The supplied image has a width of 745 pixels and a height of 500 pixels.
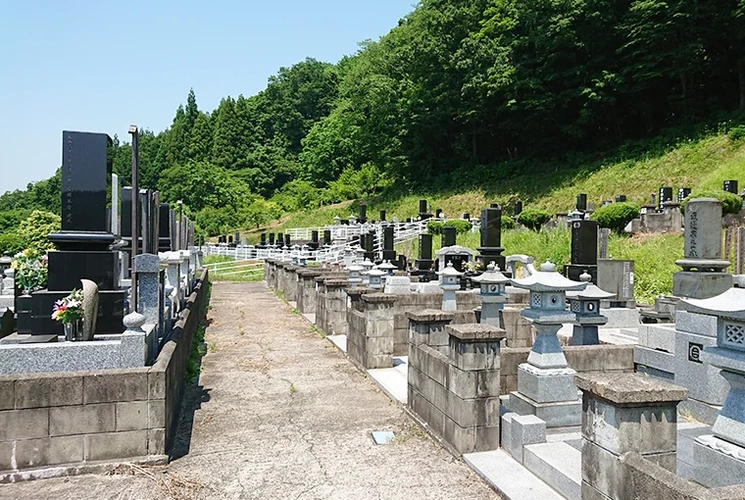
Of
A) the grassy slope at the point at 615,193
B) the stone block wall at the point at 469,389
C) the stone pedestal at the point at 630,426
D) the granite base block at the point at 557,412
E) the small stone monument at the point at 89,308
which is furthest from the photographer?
the grassy slope at the point at 615,193

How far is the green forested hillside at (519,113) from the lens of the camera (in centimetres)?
3436

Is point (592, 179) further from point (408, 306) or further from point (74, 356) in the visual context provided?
point (74, 356)

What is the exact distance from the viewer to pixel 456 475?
4836mm

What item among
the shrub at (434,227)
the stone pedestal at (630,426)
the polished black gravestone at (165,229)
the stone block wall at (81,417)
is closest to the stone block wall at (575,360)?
the stone pedestal at (630,426)

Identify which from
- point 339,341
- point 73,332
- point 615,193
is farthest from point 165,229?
point 615,193

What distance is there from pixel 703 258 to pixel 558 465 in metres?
5.84

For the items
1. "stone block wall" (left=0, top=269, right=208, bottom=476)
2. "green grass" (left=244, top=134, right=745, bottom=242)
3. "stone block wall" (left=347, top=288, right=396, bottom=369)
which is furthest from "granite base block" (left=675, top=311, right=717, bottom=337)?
"green grass" (left=244, top=134, right=745, bottom=242)

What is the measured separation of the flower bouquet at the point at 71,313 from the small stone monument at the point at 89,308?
15cm

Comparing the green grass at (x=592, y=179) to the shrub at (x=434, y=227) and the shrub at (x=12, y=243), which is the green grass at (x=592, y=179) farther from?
the shrub at (x=12, y=243)

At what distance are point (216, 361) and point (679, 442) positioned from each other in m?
7.59

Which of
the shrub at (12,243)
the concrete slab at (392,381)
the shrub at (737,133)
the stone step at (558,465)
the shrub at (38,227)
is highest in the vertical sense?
the shrub at (737,133)

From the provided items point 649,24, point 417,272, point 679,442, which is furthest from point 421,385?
point 649,24

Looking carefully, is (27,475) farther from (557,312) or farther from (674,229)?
(674,229)

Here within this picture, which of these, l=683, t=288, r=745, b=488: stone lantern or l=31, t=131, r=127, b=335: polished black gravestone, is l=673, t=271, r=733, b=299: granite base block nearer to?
l=683, t=288, r=745, b=488: stone lantern
